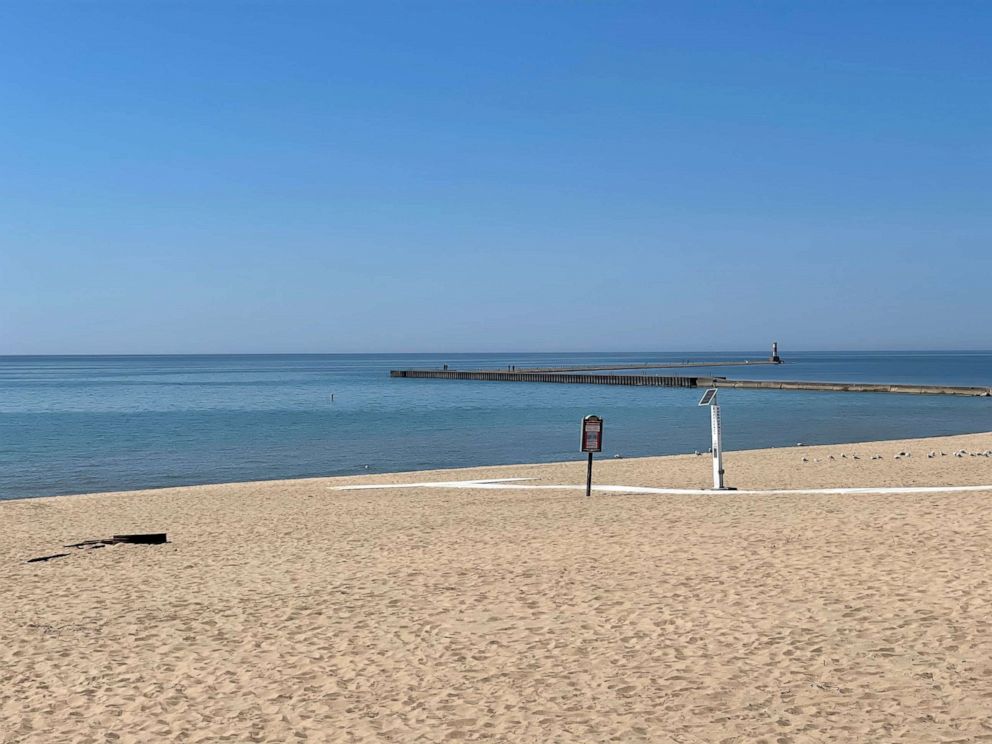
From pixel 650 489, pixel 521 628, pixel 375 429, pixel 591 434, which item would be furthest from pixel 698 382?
pixel 521 628

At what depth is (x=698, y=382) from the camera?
285ft

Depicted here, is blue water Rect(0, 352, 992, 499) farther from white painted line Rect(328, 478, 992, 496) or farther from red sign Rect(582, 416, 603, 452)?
red sign Rect(582, 416, 603, 452)

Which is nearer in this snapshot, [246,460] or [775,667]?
[775,667]

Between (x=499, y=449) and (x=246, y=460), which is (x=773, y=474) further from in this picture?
(x=246, y=460)

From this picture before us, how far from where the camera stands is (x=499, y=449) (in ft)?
112

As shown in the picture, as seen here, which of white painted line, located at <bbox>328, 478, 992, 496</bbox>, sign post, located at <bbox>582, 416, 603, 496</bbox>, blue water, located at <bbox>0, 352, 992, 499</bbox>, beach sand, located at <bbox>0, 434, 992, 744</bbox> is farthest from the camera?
blue water, located at <bbox>0, 352, 992, 499</bbox>

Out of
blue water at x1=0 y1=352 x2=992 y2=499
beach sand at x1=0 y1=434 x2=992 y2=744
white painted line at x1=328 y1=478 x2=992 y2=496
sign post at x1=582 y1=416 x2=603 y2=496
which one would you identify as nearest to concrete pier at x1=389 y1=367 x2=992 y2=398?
blue water at x1=0 y1=352 x2=992 y2=499

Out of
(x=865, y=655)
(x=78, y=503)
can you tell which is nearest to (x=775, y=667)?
(x=865, y=655)

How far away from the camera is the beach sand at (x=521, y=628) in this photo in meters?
5.74

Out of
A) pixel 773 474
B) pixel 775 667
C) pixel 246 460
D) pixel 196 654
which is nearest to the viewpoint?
pixel 775 667

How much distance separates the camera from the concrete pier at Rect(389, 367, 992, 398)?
6954 centimetres

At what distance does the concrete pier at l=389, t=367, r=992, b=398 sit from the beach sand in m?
47.7

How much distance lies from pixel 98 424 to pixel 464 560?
41964mm

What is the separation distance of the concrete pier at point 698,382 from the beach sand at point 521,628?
1878 inches
